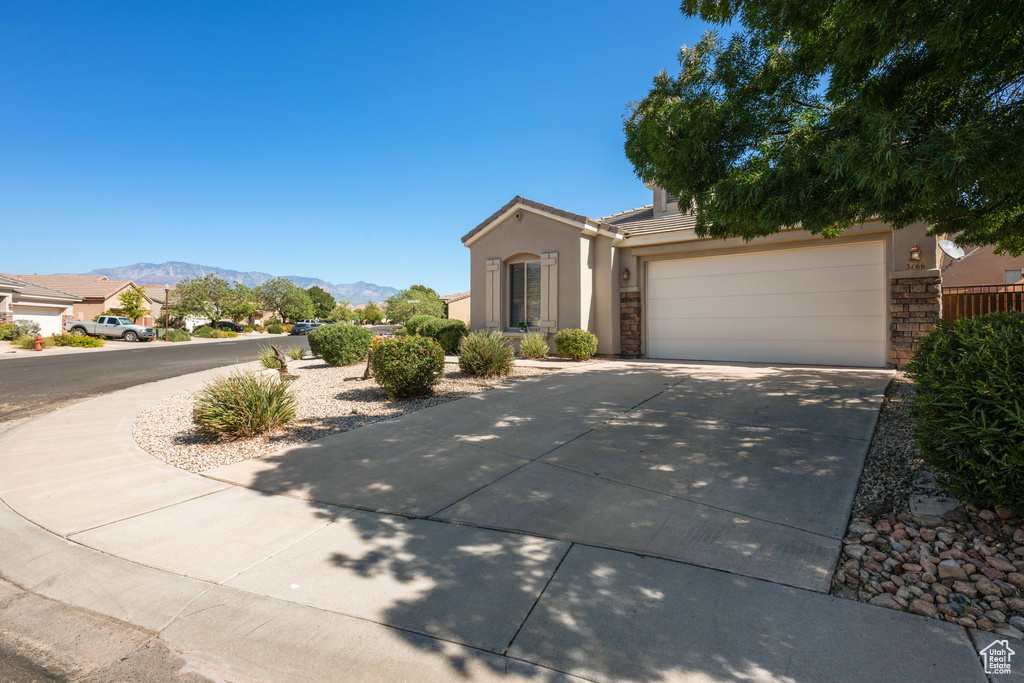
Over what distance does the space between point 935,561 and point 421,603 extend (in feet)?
9.83

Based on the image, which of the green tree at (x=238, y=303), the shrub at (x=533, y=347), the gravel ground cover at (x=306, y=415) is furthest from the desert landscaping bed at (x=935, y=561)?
the green tree at (x=238, y=303)

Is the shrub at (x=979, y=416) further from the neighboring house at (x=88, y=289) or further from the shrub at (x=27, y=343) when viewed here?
the neighboring house at (x=88, y=289)

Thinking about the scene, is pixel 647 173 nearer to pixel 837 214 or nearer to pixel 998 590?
pixel 837 214

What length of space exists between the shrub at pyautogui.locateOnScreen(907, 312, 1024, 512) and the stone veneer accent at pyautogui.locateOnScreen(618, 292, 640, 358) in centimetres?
934

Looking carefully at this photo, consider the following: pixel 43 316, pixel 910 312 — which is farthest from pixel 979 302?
pixel 43 316

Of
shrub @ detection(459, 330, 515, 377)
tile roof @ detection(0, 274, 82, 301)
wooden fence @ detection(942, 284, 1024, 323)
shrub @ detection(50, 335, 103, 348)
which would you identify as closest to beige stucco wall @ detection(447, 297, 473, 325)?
shrub @ detection(50, 335, 103, 348)

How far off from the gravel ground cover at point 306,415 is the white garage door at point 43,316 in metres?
28.6

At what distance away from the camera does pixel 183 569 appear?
3.15 metres

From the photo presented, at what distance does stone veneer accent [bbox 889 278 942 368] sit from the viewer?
932 centimetres

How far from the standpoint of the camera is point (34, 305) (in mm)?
29297

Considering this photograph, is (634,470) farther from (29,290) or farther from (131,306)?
(131,306)

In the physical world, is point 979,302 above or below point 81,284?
below

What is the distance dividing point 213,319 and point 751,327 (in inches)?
1604

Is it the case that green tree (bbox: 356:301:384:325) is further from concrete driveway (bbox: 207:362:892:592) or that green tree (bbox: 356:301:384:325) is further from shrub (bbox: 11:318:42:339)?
concrete driveway (bbox: 207:362:892:592)
